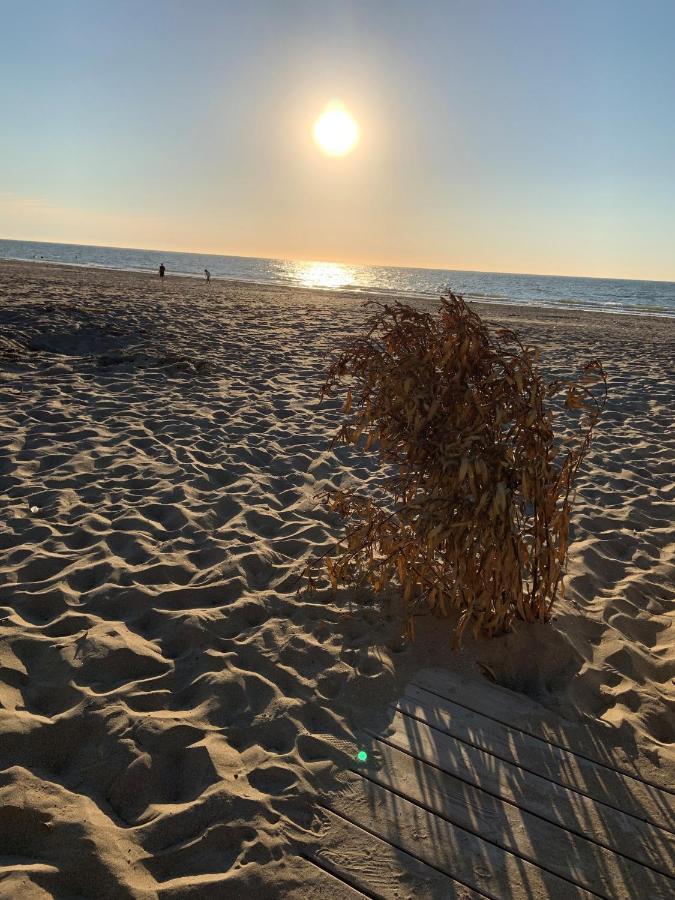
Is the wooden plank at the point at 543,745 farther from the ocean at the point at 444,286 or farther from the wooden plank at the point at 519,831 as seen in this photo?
the ocean at the point at 444,286

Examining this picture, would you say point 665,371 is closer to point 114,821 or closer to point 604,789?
point 604,789

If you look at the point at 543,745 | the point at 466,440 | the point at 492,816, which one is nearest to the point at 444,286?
the point at 466,440

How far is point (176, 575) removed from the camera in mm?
3309

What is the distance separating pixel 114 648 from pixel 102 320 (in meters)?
9.05

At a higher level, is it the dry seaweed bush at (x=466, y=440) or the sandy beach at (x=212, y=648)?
the dry seaweed bush at (x=466, y=440)

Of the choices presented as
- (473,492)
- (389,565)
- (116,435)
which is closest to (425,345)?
(473,492)

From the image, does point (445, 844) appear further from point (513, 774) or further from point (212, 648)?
point (212, 648)

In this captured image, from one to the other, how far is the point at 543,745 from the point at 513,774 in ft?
0.76

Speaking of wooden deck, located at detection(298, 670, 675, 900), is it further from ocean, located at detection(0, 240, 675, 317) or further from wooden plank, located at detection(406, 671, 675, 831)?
ocean, located at detection(0, 240, 675, 317)

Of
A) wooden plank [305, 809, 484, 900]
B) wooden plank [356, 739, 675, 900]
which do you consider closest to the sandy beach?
wooden plank [305, 809, 484, 900]

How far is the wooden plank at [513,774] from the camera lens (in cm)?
191

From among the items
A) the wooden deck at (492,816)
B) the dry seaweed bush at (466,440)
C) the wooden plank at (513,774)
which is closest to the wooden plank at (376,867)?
the wooden deck at (492,816)

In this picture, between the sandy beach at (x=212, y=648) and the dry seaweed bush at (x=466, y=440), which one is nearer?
the sandy beach at (x=212, y=648)

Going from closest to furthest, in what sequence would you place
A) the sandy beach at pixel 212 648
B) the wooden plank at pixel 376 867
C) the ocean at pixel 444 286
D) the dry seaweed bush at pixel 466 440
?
the wooden plank at pixel 376 867
the sandy beach at pixel 212 648
the dry seaweed bush at pixel 466 440
the ocean at pixel 444 286
